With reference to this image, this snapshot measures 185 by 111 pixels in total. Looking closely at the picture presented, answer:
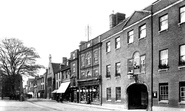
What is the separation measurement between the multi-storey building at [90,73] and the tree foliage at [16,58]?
20028 mm

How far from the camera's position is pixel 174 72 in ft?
64.9

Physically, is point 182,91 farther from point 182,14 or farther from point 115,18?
point 115,18

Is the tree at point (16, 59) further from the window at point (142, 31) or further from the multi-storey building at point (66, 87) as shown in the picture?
the window at point (142, 31)

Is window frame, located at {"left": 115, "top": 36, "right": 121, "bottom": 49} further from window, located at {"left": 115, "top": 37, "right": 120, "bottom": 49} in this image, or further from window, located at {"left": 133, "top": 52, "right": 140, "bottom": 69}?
window, located at {"left": 133, "top": 52, "right": 140, "bottom": 69}

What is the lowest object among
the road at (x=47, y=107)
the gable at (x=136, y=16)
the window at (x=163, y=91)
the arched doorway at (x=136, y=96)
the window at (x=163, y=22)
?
the road at (x=47, y=107)

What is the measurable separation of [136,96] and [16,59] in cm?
3841

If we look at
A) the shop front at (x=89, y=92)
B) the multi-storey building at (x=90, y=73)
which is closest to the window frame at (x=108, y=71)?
the multi-storey building at (x=90, y=73)

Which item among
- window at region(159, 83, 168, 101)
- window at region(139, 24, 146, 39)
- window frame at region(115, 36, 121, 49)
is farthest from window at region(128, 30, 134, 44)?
window at region(159, 83, 168, 101)

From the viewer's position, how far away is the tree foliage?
5569 cm

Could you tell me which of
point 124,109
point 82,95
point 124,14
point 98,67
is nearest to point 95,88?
point 98,67

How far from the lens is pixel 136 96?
27062 mm

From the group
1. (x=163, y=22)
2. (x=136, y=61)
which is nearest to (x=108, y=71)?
(x=136, y=61)

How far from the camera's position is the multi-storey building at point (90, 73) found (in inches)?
1382

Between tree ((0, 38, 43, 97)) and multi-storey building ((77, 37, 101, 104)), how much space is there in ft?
65.7
